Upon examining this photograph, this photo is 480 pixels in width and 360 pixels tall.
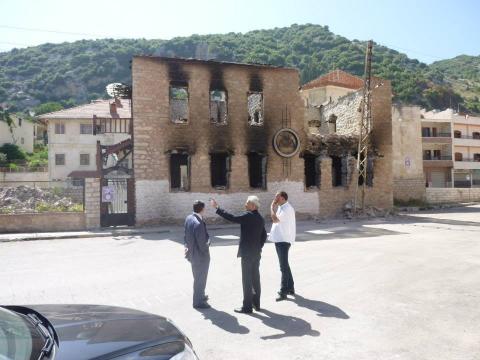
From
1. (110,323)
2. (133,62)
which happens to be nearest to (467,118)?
(133,62)

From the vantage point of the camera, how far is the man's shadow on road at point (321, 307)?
6.28 metres

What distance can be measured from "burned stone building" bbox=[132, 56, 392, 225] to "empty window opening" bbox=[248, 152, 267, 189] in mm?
57

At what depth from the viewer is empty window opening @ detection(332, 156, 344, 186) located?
84.2 ft

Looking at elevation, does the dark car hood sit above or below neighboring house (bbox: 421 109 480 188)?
below

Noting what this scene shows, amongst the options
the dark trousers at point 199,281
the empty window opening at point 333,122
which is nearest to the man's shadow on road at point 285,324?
the dark trousers at point 199,281

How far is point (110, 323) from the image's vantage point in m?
3.21

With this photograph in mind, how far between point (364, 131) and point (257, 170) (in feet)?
23.8

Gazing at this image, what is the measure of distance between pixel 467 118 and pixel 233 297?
62692 mm

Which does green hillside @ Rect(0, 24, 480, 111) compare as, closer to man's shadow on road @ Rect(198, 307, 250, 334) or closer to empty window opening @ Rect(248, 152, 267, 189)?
empty window opening @ Rect(248, 152, 267, 189)

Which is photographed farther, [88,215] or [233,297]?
[88,215]

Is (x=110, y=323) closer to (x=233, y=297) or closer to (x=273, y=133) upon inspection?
(x=233, y=297)

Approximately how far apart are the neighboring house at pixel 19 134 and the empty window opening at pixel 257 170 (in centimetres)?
4988

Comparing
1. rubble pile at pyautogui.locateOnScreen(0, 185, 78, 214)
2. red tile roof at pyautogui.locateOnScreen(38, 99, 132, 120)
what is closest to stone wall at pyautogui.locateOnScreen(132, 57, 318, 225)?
rubble pile at pyautogui.locateOnScreen(0, 185, 78, 214)

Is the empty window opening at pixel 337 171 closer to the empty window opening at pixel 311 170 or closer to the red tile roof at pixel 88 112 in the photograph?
the empty window opening at pixel 311 170
